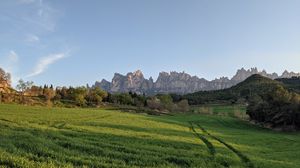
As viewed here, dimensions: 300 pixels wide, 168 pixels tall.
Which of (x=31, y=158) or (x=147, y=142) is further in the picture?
(x=147, y=142)

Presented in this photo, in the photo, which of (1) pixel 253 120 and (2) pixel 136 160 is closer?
(2) pixel 136 160

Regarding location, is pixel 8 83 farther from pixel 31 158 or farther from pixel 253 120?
pixel 31 158

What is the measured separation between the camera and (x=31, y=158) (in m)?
18.8

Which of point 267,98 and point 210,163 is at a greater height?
point 267,98

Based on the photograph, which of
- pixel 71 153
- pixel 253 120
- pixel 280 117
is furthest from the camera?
pixel 253 120

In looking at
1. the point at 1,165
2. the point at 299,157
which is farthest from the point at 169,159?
the point at 299,157

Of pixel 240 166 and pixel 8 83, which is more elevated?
pixel 8 83

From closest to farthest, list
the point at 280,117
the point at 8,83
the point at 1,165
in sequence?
1. the point at 1,165
2. the point at 280,117
3. the point at 8,83

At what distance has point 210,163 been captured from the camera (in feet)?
90.1

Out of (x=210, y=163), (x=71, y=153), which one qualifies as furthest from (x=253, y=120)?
(x=71, y=153)

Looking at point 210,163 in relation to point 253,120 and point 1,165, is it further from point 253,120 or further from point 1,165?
point 253,120

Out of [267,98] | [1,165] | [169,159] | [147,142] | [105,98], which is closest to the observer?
[1,165]

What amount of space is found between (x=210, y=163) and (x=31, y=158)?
14.4 metres

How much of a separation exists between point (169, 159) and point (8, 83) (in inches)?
6148
